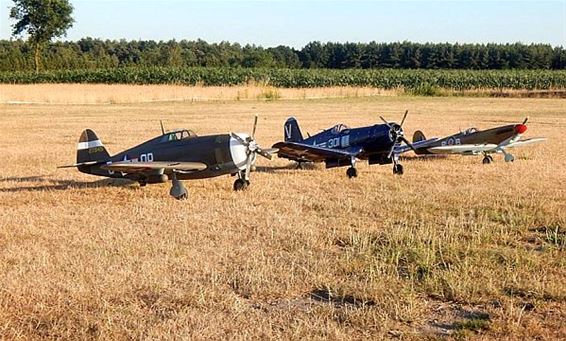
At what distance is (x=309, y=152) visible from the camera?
13.8m

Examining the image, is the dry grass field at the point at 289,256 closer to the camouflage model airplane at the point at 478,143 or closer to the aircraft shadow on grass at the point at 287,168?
the aircraft shadow on grass at the point at 287,168

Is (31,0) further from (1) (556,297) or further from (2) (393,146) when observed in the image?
(1) (556,297)

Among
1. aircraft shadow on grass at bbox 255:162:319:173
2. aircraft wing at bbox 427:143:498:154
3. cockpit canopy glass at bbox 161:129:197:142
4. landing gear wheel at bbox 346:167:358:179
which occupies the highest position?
cockpit canopy glass at bbox 161:129:197:142

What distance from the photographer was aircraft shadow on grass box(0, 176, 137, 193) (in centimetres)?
1183

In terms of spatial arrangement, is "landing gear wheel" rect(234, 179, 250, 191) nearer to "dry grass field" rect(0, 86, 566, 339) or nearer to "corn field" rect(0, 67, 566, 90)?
"dry grass field" rect(0, 86, 566, 339)

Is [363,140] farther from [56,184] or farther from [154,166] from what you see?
[56,184]

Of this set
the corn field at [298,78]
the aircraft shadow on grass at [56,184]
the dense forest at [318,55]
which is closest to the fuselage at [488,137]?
the aircraft shadow on grass at [56,184]

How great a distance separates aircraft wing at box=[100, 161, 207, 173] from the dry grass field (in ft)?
1.59

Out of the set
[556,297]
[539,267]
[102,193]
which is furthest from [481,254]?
[102,193]

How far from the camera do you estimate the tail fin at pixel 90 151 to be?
11977mm

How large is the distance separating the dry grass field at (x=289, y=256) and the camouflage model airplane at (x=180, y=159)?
396 millimetres

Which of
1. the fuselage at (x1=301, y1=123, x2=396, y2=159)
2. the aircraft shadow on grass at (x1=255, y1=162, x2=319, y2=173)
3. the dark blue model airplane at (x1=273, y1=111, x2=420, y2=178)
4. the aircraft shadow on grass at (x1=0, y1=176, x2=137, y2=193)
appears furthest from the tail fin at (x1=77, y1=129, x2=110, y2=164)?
the fuselage at (x1=301, y1=123, x2=396, y2=159)

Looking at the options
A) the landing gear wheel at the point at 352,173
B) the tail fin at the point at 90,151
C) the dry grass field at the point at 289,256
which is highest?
the tail fin at the point at 90,151

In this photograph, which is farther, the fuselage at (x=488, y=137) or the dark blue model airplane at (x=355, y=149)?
the fuselage at (x=488, y=137)
